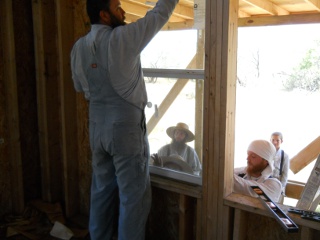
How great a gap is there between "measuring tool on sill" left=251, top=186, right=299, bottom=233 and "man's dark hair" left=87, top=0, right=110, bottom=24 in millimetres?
1317

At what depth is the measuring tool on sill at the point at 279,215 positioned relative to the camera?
1.57 metres

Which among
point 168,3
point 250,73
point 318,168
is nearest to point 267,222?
point 318,168

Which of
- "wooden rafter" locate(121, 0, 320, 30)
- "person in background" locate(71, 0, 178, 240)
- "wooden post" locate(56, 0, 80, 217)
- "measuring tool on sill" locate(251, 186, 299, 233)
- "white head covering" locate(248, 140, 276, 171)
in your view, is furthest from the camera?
"white head covering" locate(248, 140, 276, 171)

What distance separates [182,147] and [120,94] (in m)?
0.64

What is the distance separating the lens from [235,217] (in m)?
1.95

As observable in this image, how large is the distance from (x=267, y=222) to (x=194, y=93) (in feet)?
2.81

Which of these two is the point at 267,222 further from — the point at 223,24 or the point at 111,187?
the point at 223,24

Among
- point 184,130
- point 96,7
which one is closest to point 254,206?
point 184,130

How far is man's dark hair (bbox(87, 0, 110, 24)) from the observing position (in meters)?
1.78

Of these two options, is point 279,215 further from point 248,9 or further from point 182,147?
point 248,9

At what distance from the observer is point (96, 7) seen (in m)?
1.80

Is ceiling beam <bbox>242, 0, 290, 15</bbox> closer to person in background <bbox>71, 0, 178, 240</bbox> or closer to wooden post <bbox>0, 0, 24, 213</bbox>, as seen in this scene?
person in background <bbox>71, 0, 178, 240</bbox>

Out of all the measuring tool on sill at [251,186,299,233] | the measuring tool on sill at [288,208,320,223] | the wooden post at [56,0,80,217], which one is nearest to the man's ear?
the wooden post at [56,0,80,217]

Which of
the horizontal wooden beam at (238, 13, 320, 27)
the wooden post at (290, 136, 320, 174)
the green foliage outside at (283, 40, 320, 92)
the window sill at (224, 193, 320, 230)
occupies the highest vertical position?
the horizontal wooden beam at (238, 13, 320, 27)
